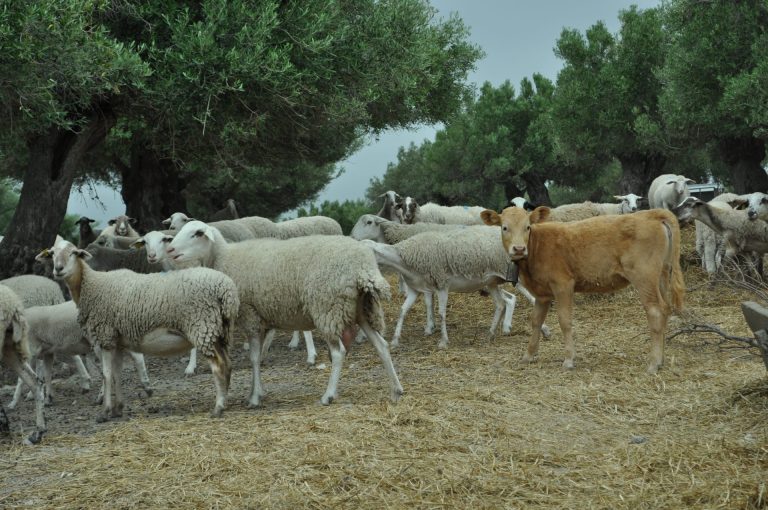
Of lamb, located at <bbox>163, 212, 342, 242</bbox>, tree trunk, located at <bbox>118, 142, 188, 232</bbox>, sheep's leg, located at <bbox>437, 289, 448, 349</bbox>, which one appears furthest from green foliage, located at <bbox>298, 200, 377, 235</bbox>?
sheep's leg, located at <bbox>437, 289, 448, 349</bbox>

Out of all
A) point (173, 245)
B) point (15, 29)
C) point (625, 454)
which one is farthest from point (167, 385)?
point (625, 454)

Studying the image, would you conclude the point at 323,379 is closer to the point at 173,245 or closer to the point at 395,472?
the point at 173,245

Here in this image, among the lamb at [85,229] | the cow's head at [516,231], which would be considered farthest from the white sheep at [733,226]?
the lamb at [85,229]

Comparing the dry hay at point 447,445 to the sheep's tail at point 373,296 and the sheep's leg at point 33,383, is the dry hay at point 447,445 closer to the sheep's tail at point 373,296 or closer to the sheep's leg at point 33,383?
the sheep's leg at point 33,383

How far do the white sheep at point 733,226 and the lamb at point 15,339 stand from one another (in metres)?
11.0

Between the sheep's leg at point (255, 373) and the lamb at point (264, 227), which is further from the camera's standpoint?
the lamb at point (264, 227)

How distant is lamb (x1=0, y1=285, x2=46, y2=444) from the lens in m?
7.89

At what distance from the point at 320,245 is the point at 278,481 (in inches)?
136

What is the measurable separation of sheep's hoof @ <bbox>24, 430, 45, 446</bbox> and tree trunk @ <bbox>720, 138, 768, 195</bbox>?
19.9m

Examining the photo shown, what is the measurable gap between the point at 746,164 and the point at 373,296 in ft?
58.7

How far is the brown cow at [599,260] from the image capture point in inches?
366

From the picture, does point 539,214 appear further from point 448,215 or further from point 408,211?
point 448,215

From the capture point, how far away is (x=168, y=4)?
11578mm

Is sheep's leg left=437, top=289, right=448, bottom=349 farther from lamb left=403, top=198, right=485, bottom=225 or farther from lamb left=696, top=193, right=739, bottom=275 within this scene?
lamb left=696, top=193, right=739, bottom=275
